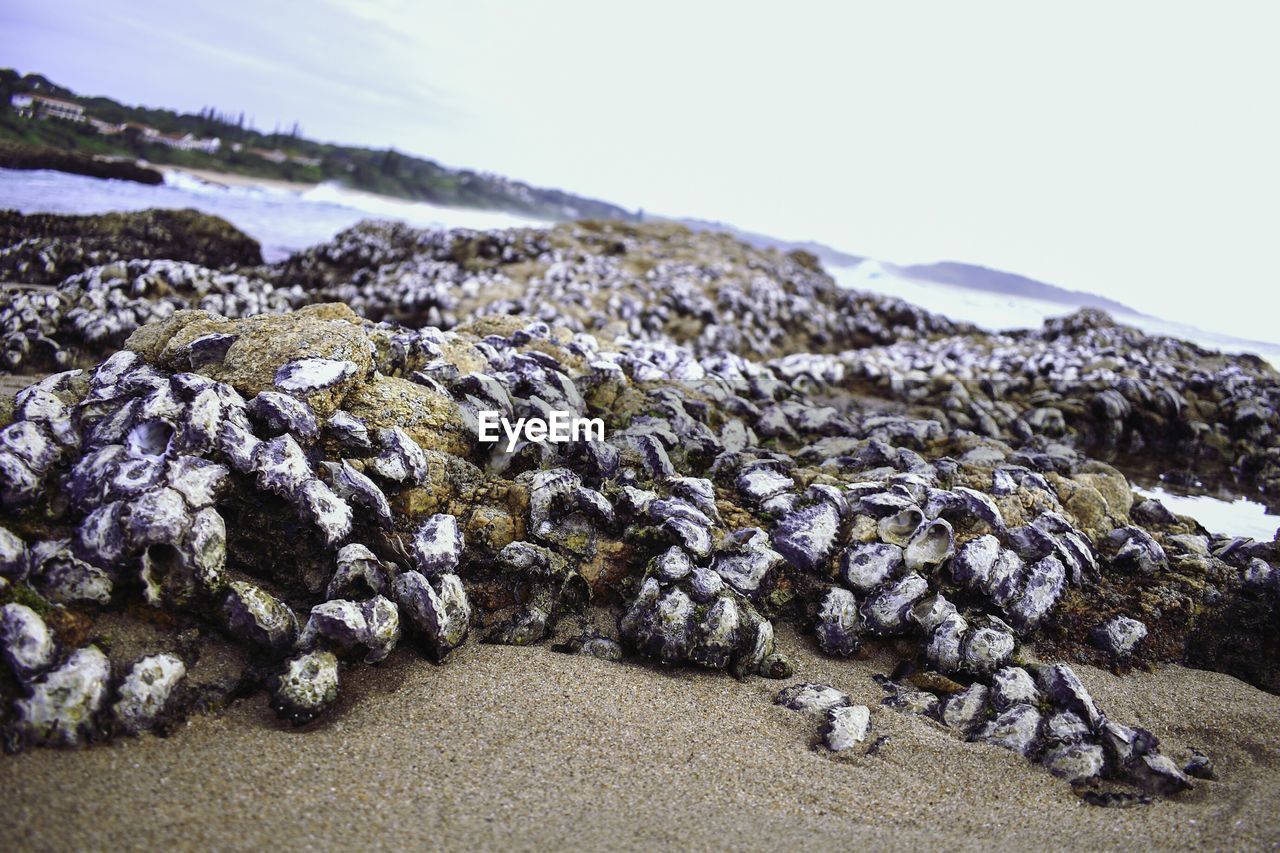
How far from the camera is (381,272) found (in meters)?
9.58

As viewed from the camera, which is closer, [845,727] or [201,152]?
[845,727]

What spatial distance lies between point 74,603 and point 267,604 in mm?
→ 405

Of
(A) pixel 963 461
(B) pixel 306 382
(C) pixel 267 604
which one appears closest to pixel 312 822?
(C) pixel 267 604

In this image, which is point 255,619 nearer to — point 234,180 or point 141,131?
point 141,131

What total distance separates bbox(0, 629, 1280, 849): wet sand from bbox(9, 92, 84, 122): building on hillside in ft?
29.4

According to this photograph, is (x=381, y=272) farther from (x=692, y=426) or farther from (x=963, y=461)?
(x=963, y=461)

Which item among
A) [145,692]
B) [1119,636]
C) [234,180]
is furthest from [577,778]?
[234,180]

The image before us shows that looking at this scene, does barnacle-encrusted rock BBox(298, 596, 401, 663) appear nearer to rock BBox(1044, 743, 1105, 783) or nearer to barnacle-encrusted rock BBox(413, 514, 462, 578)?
barnacle-encrusted rock BBox(413, 514, 462, 578)

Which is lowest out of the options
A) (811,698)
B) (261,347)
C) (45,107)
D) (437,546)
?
(811,698)

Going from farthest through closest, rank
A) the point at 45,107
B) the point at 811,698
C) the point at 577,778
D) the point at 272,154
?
the point at 272,154 < the point at 45,107 < the point at 811,698 < the point at 577,778

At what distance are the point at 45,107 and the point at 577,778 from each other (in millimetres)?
10052

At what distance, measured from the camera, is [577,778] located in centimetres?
164

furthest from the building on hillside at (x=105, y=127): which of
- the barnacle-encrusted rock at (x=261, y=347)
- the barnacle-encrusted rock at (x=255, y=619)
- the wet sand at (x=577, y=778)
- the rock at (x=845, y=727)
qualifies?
the rock at (x=845, y=727)

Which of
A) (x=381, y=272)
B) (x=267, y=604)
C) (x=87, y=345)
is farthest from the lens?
(x=381, y=272)
